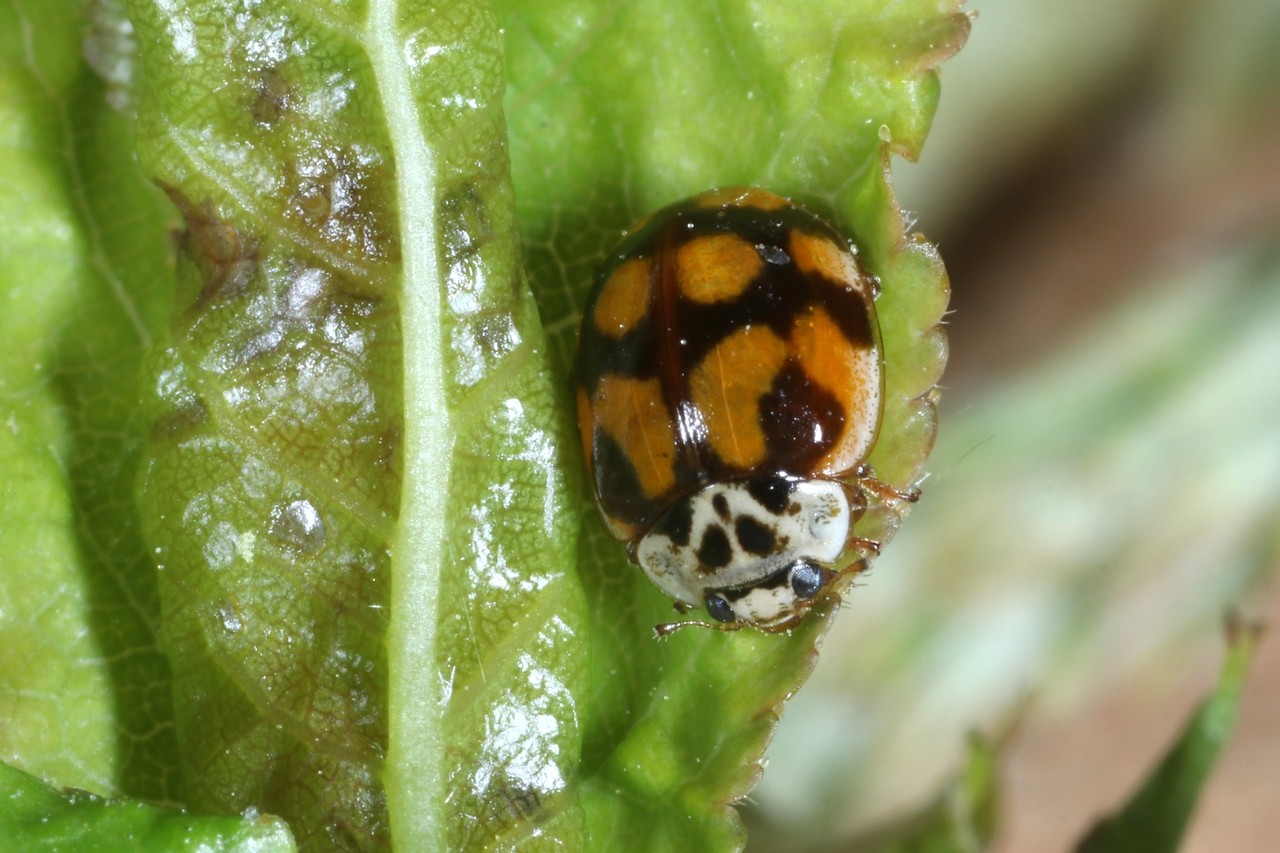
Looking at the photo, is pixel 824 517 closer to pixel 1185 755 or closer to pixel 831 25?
pixel 1185 755

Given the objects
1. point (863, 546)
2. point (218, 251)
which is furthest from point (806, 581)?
point (218, 251)

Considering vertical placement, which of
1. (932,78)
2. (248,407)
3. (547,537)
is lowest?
(547,537)

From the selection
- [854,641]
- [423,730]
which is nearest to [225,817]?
[423,730]

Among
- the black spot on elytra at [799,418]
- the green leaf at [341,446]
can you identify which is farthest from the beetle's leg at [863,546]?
the green leaf at [341,446]

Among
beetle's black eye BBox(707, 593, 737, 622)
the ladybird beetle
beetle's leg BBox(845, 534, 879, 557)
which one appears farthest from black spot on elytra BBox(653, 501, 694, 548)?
beetle's leg BBox(845, 534, 879, 557)

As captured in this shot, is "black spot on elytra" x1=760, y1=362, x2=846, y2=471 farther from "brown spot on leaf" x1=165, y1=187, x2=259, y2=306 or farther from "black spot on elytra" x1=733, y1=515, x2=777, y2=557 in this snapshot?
"brown spot on leaf" x1=165, y1=187, x2=259, y2=306

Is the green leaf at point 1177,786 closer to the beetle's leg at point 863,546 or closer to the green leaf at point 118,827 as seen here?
the beetle's leg at point 863,546
